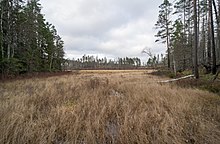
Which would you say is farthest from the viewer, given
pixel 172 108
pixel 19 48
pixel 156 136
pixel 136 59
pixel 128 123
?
pixel 136 59

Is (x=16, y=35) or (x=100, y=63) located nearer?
(x=16, y=35)

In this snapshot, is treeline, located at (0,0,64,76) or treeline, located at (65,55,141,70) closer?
treeline, located at (0,0,64,76)

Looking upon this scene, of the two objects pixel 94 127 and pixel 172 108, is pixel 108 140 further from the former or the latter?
A: pixel 172 108

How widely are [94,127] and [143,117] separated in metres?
1.26

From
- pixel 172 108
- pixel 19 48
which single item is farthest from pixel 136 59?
pixel 172 108

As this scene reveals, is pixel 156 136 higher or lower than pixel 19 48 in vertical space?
lower

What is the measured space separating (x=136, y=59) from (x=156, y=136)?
402 feet

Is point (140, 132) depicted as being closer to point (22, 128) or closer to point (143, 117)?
point (143, 117)

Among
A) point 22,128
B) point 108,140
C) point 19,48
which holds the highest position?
point 19,48

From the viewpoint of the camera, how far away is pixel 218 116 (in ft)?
14.8

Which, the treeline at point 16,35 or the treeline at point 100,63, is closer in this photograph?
the treeline at point 16,35

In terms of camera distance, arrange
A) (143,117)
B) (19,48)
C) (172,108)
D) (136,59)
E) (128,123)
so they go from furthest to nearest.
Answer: (136,59), (19,48), (172,108), (143,117), (128,123)

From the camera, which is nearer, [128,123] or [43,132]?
[43,132]

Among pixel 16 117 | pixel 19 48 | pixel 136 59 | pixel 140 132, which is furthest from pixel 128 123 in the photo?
pixel 136 59
